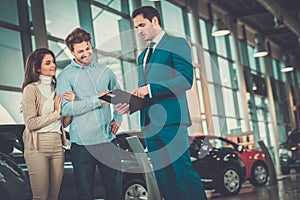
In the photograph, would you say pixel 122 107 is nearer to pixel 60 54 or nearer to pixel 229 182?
pixel 229 182

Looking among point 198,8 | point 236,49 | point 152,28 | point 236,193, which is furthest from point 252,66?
point 152,28

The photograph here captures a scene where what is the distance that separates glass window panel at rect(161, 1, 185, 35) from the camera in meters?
15.4

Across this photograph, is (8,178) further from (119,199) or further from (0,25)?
(0,25)

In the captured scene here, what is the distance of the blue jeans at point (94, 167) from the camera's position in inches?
139

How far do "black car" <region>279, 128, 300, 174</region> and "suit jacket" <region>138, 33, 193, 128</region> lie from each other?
11.8 meters

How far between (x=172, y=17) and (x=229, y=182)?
721cm

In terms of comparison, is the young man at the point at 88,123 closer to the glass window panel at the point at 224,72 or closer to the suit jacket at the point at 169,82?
the suit jacket at the point at 169,82

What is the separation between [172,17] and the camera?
51.9 ft

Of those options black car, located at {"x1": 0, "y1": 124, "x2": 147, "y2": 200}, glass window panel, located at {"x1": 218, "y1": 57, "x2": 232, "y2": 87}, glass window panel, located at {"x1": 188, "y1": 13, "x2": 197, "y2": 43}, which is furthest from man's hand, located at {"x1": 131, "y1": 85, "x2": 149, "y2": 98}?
glass window panel, located at {"x1": 218, "y1": 57, "x2": 232, "y2": 87}

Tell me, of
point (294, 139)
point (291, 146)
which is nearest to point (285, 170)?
point (291, 146)

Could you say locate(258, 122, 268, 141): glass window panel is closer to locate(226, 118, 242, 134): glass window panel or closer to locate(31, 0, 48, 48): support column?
locate(226, 118, 242, 134): glass window panel

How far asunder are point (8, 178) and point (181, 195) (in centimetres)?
246

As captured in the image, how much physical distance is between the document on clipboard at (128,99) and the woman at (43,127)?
645 mm

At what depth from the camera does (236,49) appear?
20.0 m
